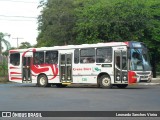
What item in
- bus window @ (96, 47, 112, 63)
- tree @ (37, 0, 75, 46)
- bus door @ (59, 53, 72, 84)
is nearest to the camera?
bus window @ (96, 47, 112, 63)

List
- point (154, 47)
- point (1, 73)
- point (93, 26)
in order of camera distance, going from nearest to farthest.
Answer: point (93, 26) < point (154, 47) < point (1, 73)

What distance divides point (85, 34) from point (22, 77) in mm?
9945

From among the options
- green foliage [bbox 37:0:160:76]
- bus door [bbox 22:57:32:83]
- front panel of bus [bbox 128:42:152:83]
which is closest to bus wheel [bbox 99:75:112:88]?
front panel of bus [bbox 128:42:152:83]

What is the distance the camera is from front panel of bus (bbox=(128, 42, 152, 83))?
25469 mm

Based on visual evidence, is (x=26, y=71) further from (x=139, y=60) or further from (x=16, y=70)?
(x=139, y=60)

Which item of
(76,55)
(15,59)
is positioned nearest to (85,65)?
(76,55)

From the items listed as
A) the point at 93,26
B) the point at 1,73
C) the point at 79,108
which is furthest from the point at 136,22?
the point at 79,108

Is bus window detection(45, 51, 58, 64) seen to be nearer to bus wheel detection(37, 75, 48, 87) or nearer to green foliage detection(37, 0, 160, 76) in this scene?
bus wheel detection(37, 75, 48, 87)

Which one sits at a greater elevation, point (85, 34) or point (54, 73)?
point (85, 34)

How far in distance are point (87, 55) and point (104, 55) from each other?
151 cm

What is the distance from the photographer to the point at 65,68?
1123 inches

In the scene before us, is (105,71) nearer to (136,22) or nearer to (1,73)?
(136,22)

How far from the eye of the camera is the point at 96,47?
2695 centimetres

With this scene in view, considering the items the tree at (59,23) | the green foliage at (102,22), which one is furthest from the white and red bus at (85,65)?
the tree at (59,23)
